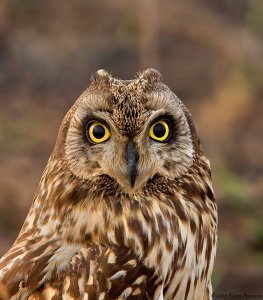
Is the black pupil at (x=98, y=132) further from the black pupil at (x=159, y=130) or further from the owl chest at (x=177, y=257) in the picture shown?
the owl chest at (x=177, y=257)

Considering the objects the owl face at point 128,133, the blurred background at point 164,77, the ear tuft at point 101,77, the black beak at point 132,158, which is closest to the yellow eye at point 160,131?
the owl face at point 128,133

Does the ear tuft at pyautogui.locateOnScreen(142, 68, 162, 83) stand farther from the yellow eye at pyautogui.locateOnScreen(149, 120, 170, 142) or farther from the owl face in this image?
the yellow eye at pyautogui.locateOnScreen(149, 120, 170, 142)

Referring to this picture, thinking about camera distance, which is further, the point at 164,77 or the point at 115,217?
the point at 164,77

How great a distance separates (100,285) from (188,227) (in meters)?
0.53

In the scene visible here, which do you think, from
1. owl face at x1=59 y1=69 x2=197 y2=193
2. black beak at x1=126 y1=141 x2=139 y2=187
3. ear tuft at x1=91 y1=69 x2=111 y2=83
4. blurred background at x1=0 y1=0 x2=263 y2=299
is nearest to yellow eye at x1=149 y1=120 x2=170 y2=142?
owl face at x1=59 y1=69 x2=197 y2=193

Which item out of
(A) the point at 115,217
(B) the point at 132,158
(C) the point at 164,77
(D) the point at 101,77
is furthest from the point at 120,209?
(C) the point at 164,77

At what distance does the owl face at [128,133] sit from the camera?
425cm

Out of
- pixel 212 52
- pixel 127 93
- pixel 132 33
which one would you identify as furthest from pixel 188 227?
pixel 212 52

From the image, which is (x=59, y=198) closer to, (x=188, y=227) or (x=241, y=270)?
(x=188, y=227)

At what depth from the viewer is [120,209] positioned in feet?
14.6

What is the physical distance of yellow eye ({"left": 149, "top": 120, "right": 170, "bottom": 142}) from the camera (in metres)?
4.32

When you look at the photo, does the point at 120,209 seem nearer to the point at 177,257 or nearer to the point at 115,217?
the point at 115,217

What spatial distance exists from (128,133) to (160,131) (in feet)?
0.58

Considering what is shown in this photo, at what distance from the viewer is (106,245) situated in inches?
171
